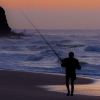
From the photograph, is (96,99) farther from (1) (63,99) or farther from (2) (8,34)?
(2) (8,34)

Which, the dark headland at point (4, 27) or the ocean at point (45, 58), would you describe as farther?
the dark headland at point (4, 27)

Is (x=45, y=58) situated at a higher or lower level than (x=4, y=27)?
higher

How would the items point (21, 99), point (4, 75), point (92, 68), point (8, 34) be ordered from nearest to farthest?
point (21, 99) → point (4, 75) → point (92, 68) → point (8, 34)

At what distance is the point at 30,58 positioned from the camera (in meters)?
33.6

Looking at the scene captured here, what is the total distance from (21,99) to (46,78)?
896 cm

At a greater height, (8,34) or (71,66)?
(71,66)

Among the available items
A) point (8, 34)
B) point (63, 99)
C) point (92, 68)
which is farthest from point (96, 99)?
point (8, 34)

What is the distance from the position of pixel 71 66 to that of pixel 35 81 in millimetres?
6464

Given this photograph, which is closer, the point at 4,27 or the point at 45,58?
the point at 45,58

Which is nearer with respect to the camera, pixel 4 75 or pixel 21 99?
pixel 21 99

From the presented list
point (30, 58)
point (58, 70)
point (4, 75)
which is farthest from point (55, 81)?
point (30, 58)

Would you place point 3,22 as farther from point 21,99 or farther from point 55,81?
point 21,99

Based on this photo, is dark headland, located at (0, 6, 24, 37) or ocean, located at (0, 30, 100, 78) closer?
ocean, located at (0, 30, 100, 78)

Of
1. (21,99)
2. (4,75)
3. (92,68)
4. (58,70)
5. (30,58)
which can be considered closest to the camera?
(21,99)
